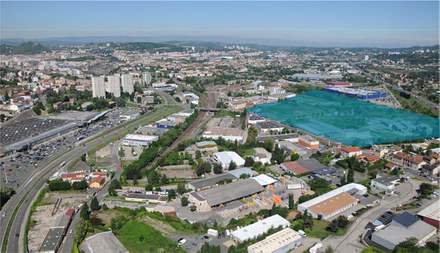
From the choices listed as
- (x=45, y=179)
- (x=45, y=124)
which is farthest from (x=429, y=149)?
(x=45, y=124)

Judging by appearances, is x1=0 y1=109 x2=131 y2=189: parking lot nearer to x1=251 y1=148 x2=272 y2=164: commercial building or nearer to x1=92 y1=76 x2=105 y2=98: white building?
x1=92 y1=76 x2=105 y2=98: white building

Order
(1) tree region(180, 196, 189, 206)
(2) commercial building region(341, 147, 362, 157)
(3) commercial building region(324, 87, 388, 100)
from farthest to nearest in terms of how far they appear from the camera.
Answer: (3) commercial building region(324, 87, 388, 100)
(2) commercial building region(341, 147, 362, 157)
(1) tree region(180, 196, 189, 206)

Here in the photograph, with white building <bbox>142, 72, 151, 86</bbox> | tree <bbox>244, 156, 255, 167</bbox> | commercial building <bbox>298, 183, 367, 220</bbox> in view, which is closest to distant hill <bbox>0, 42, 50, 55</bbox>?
white building <bbox>142, 72, 151, 86</bbox>

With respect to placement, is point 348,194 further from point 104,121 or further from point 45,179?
point 104,121

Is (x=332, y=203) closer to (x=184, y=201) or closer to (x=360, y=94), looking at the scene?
(x=184, y=201)

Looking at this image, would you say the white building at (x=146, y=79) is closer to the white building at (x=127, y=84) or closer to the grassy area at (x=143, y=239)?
the white building at (x=127, y=84)

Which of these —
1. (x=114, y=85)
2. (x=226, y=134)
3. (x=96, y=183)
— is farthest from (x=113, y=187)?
(x=114, y=85)
